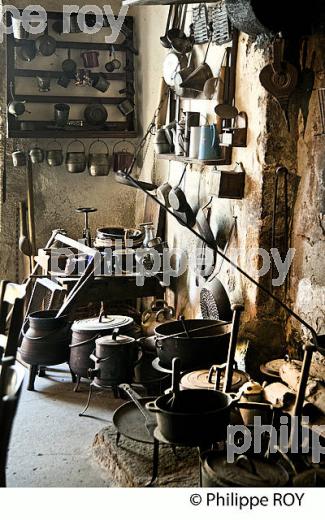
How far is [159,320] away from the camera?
461cm

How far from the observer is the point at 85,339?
438 centimetres

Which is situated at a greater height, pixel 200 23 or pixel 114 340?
pixel 200 23

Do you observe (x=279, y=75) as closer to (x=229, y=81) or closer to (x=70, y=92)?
(x=229, y=81)

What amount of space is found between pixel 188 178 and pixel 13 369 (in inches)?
105

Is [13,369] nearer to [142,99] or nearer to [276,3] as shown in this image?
[276,3]

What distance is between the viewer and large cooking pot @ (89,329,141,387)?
13.6 ft

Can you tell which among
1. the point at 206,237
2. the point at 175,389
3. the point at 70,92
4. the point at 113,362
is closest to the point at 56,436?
the point at 113,362

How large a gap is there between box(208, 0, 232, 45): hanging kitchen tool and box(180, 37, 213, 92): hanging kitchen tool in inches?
5.2

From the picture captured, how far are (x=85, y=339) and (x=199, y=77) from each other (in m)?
1.83

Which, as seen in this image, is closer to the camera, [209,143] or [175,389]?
[175,389]

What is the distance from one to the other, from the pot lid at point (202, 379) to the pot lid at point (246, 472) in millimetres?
664

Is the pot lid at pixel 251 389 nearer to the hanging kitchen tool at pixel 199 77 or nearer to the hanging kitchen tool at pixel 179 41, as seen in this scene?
the hanging kitchen tool at pixel 199 77

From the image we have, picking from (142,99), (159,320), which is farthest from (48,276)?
(142,99)

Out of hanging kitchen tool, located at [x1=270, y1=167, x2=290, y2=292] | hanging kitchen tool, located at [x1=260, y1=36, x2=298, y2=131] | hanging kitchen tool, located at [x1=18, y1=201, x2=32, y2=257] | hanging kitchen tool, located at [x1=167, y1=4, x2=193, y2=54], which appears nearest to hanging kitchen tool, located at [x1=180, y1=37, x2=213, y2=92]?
hanging kitchen tool, located at [x1=167, y1=4, x2=193, y2=54]
